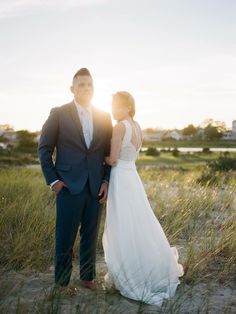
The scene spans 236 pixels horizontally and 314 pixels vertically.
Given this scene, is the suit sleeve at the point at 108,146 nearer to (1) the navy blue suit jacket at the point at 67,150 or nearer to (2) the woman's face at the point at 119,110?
(2) the woman's face at the point at 119,110

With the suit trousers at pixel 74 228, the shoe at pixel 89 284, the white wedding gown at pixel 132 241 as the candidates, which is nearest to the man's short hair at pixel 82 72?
the white wedding gown at pixel 132 241

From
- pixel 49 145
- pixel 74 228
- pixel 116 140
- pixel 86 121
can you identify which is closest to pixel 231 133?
pixel 116 140

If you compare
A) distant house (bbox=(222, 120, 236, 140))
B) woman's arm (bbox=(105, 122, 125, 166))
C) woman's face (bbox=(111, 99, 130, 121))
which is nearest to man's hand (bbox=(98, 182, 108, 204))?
woman's arm (bbox=(105, 122, 125, 166))

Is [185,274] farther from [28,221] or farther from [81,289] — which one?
[28,221]

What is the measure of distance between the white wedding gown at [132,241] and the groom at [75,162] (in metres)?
0.17

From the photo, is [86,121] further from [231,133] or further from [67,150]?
[231,133]

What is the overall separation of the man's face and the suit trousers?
30.8 inches

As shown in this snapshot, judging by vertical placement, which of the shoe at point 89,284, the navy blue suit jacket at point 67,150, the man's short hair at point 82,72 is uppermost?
the man's short hair at point 82,72

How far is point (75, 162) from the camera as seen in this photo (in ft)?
13.7

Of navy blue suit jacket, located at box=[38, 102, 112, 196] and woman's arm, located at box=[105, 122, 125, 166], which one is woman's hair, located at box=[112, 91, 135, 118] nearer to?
woman's arm, located at box=[105, 122, 125, 166]

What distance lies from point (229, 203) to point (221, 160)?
1024cm

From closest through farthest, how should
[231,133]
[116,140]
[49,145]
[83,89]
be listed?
[49,145] → [83,89] → [116,140] → [231,133]

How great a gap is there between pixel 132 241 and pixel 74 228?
592 mm

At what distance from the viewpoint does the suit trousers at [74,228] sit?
4.21 meters
